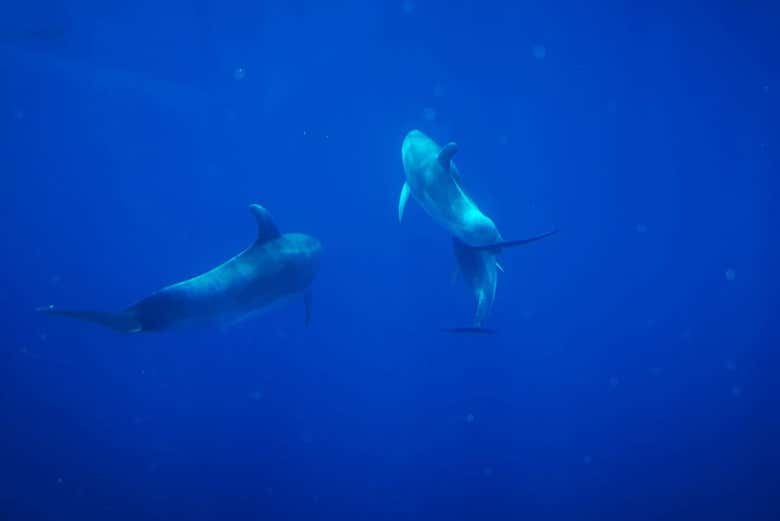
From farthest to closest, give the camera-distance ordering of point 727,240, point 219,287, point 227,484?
point 727,240 < point 227,484 < point 219,287

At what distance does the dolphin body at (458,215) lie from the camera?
18.8 feet

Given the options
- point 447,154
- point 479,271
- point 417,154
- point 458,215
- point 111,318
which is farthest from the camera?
point 417,154

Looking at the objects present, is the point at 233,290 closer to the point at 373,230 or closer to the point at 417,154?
the point at 417,154

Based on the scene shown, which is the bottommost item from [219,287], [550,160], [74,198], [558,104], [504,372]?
[504,372]

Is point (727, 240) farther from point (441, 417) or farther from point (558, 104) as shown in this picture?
point (441, 417)

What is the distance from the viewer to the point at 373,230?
12.5 meters

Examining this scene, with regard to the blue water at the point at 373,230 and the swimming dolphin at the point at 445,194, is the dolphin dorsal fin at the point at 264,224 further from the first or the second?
the blue water at the point at 373,230

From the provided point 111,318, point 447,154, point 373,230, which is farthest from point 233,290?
point 373,230

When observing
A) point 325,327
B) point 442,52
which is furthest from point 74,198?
point 442,52

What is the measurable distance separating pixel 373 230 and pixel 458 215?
6.77m

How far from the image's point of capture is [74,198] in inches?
491

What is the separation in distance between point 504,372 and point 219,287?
30.1 ft

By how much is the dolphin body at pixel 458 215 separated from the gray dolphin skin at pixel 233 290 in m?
1.48

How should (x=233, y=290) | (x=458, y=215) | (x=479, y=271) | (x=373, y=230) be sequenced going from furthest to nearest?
(x=373, y=230)
(x=479, y=271)
(x=458, y=215)
(x=233, y=290)
